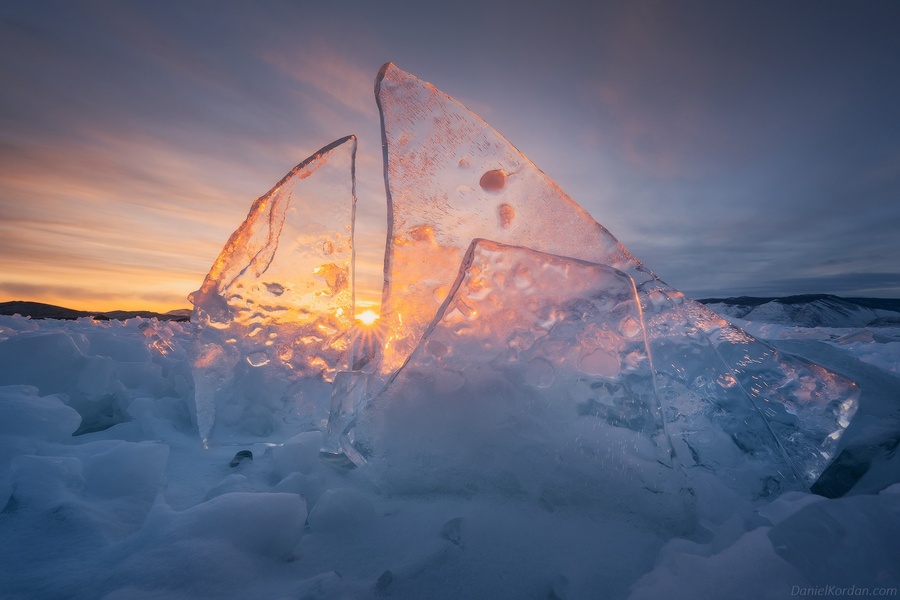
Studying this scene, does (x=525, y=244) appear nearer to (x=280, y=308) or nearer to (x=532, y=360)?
(x=532, y=360)

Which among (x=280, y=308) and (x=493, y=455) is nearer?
(x=493, y=455)

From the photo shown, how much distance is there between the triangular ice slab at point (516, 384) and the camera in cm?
127

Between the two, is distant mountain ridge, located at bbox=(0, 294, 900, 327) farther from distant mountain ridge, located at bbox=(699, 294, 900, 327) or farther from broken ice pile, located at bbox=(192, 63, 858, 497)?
broken ice pile, located at bbox=(192, 63, 858, 497)

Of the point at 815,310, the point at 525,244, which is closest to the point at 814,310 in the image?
the point at 815,310

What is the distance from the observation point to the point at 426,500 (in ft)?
4.27

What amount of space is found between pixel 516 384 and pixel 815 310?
57310mm

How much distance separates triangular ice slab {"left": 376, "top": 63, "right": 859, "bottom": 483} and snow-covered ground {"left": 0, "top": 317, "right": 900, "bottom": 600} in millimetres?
200

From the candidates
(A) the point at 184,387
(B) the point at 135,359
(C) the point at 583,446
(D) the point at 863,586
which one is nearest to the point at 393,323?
(C) the point at 583,446

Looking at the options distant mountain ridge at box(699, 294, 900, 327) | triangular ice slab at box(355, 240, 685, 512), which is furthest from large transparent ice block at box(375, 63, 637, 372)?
distant mountain ridge at box(699, 294, 900, 327)

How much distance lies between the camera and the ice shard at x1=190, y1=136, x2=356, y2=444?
7.61 feet

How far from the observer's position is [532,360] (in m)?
1.37

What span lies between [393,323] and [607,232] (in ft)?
3.65

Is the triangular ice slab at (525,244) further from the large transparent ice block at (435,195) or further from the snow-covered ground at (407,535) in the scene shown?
the snow-covered ground at (407,535)

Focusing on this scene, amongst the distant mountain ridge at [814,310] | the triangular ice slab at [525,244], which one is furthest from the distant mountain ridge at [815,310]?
the triangular ice slab at [525,244]
